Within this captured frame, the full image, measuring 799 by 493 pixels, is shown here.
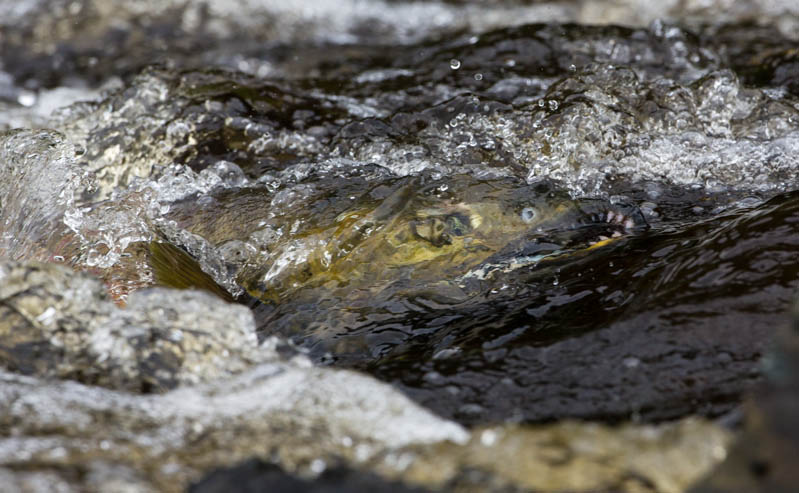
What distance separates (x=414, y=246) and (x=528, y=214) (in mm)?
400

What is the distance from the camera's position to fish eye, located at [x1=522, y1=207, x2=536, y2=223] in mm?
2641

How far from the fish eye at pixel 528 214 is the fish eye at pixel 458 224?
0.19 meters

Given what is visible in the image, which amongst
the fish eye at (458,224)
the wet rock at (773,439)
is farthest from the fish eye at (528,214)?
the wet rock at (773,439)

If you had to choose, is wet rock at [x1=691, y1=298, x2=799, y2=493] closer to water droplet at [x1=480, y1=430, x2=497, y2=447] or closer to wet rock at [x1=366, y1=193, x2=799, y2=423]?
water droplet at [x1=480, y1=430, x2=497, y2=447]

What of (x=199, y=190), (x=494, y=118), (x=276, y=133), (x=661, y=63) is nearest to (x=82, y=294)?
(x=199, y=190)

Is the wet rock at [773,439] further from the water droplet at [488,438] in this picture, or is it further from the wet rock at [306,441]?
the water droplet at [488,438]

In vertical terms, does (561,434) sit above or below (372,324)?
above

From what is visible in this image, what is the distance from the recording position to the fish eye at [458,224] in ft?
8.68

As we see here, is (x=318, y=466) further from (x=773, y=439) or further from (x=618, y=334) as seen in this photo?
(x=618, y=334)

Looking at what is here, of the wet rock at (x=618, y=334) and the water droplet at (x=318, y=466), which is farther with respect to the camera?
the wet rock at (x=618, y=334)

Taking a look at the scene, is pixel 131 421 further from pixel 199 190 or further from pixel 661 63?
pixel 661 63

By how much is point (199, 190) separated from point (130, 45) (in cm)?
303

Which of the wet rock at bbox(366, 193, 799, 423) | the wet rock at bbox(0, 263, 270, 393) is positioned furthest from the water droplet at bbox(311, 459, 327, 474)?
the wet rock at bbox(0, 263, 270, 393)

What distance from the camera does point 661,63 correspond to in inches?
170
